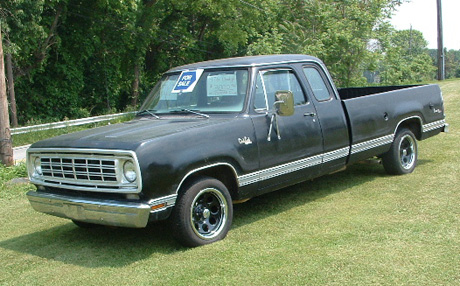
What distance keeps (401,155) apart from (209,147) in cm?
400

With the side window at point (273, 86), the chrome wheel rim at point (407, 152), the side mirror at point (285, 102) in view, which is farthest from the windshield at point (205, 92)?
the chrome wheel rim at point (407, 152)

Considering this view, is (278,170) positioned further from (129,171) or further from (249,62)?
(129,171)

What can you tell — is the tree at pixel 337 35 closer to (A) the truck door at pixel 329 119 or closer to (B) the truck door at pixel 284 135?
(A) the truck door at pixel 329 119

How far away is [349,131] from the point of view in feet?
24.4

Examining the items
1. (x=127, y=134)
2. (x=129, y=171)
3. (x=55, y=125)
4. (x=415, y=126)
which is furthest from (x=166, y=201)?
(x=55, y=125)

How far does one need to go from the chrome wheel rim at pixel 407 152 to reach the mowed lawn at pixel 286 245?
58cm

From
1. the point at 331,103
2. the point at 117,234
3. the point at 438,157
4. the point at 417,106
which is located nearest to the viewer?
the point at 117,234

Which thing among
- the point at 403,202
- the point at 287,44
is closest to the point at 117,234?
the point at 403,202

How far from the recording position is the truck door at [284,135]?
6340mm

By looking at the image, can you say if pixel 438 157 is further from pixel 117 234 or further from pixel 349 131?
pixel 117 234

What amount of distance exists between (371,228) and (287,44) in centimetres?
1860

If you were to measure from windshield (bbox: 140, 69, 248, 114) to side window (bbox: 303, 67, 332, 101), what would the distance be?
113 centimetres

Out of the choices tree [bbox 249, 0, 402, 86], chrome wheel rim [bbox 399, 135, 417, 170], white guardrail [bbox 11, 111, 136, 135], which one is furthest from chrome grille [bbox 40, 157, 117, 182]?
tree [bbox 249, 0, 402, 86]

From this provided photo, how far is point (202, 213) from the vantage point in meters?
5.77
